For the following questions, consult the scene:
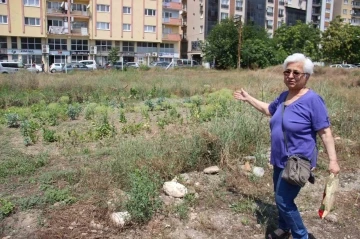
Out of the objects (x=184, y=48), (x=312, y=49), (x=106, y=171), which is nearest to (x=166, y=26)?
(x=184, y=48)

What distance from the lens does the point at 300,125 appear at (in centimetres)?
276

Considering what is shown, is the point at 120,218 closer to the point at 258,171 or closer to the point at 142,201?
the point at 142,201

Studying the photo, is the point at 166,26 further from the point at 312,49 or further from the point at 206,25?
the point at 312,49

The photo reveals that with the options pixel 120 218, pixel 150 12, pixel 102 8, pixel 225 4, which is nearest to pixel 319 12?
pixel 225 4

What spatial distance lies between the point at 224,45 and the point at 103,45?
18650 millimetres

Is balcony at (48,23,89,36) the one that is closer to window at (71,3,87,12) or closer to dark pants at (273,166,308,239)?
window at (71,3,87,12)

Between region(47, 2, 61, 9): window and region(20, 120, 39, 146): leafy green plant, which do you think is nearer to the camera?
region(20, 120, 39, 146): leafy green plant

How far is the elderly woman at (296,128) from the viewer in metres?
2.75

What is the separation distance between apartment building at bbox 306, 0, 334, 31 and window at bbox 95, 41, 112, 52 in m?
50.8

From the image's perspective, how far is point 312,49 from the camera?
49.4 meters

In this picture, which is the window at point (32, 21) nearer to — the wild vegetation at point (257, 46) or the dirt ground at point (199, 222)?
the wild vegetation at point (257, 46)

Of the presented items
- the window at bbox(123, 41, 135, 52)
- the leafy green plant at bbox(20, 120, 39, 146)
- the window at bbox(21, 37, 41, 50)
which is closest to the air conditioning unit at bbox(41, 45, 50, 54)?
the window at bbox(21, 37, 41, 50)

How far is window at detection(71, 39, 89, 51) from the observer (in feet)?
157

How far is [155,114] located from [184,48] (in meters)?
56.2
